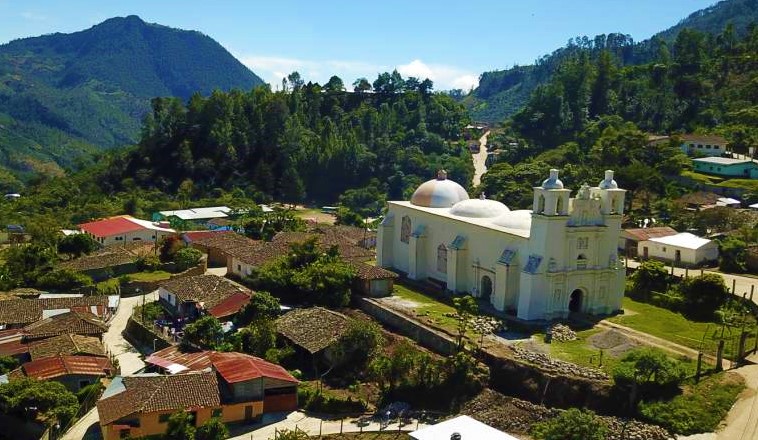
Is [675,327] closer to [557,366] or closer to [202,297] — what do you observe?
[557,366]

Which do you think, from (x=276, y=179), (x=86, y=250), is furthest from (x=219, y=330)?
(x=276, y=179)

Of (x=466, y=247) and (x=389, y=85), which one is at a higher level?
(x=389, y=85)

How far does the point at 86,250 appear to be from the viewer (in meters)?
43.3

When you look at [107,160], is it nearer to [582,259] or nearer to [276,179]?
[276,179]

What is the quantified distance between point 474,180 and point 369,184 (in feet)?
36.9

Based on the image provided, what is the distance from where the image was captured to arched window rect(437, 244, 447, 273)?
3428 centimetres

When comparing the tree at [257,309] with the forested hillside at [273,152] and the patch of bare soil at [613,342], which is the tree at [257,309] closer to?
the patch of bare soil at [613,342]

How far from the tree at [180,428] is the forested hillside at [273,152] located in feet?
159

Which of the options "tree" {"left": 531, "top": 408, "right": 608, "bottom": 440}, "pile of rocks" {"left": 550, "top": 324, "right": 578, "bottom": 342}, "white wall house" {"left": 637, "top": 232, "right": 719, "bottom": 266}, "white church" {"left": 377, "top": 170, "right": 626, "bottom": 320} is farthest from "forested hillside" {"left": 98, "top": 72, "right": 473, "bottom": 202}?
"tree" {"left": 531, "top": 408, "right": 608, "bottom": 440}

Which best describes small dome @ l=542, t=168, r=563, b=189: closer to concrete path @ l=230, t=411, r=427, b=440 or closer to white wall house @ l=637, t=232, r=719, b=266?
concrete path @ l=230, t=411, r=427, b=440

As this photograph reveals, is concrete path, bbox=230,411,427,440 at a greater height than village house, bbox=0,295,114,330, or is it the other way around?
village house, bbox=0,295,114,330

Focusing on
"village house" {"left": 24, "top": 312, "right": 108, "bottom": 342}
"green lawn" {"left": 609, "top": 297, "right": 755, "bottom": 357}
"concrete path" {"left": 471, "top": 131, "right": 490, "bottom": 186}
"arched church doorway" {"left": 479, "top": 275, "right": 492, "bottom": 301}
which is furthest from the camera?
"concrete path" {"left": 471, "top": 131, "right": 490, "bottom": 186}

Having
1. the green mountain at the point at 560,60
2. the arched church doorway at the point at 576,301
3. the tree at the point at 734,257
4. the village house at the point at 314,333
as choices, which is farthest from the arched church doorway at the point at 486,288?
the green mountain at the point at 560,60

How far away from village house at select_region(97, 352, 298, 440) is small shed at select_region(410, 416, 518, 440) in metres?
6.16
